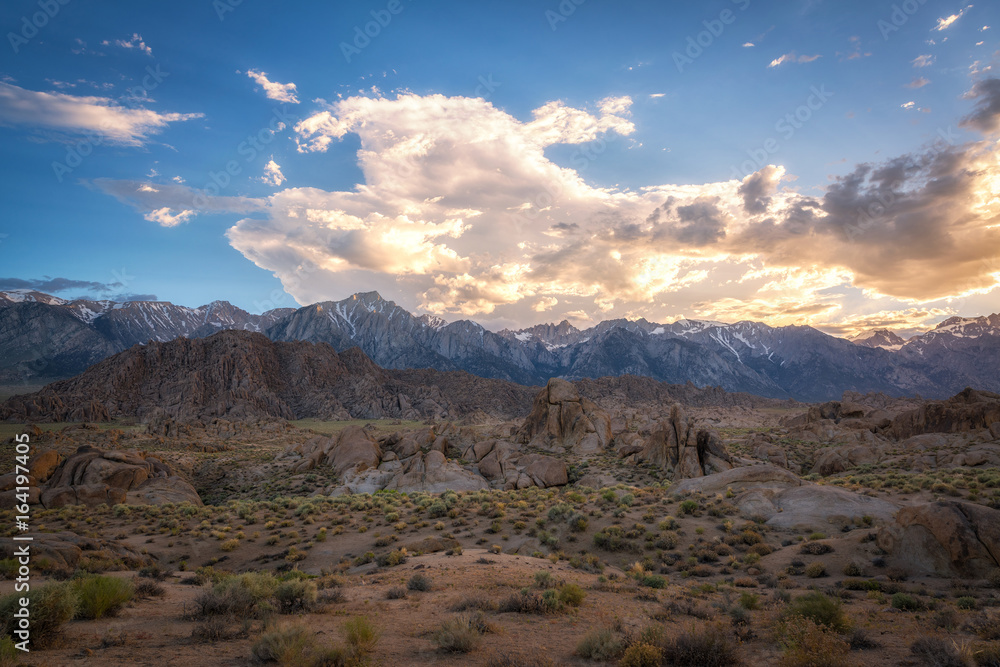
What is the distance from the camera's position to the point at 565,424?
5422 cm

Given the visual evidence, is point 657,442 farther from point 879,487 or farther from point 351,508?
point 351,508

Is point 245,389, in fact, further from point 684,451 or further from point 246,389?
point 684,451

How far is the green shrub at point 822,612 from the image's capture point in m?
8.74

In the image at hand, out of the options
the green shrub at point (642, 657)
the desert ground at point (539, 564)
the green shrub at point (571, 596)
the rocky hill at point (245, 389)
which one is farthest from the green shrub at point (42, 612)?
the rocky hill at point (245, 389)

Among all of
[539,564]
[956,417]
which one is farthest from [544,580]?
[956,417]

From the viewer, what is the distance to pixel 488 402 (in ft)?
528

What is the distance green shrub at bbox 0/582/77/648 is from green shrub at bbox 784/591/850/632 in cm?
1403

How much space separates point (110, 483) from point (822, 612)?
4139 cm

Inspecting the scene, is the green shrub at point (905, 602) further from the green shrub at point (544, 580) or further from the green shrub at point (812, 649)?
the green shrub at point (544, 580)

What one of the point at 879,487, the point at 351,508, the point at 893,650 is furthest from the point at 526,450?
the point at 893,650

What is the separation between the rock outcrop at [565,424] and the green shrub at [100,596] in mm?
44080

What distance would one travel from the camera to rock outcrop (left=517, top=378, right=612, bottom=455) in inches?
2028

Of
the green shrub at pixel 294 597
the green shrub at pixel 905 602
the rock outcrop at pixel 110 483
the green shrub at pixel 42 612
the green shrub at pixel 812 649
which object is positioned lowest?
the rock outcrop at pixel 110 483

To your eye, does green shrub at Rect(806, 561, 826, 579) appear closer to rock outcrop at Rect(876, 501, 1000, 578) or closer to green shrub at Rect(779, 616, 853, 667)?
rock outcrop at Rect(876, 501, 1000, 578)
